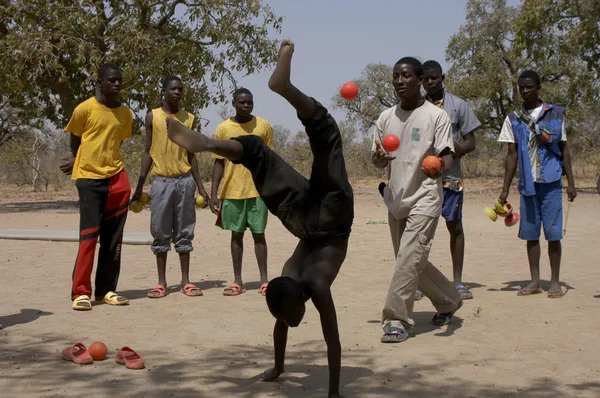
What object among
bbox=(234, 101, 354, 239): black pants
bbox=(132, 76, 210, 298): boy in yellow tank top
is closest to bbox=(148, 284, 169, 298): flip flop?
bbox=(132, 76, 210, 298): boy in yellow tank top

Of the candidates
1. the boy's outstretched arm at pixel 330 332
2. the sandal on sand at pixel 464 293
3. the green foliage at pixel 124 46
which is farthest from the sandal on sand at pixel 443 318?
the green foliage at pixel 124 46

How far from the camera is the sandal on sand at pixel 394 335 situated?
5.61 meters

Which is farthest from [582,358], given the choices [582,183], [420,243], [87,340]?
[582,183]

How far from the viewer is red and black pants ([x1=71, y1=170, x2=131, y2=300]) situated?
6961 millimetres

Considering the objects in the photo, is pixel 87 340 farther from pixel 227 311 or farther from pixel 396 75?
pixel 396 75

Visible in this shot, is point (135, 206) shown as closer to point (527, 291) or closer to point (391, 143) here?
point (391, 143)

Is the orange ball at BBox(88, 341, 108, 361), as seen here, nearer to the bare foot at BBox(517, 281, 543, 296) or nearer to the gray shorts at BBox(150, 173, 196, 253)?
the gray shorts at BBox(150, 173, 196, 253)

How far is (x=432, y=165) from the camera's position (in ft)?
17.2

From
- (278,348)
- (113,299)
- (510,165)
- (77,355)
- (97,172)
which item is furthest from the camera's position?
(510,165)

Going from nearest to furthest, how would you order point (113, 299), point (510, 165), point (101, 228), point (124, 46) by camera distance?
point (113, 299) → point (101, 228) → point (510, 165) → point (124, 46)

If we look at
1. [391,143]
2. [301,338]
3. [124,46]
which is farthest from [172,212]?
[124,46]

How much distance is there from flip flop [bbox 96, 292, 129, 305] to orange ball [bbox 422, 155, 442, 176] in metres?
3.28

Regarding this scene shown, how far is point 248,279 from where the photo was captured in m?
8.62

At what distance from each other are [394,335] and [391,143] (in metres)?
1.41
